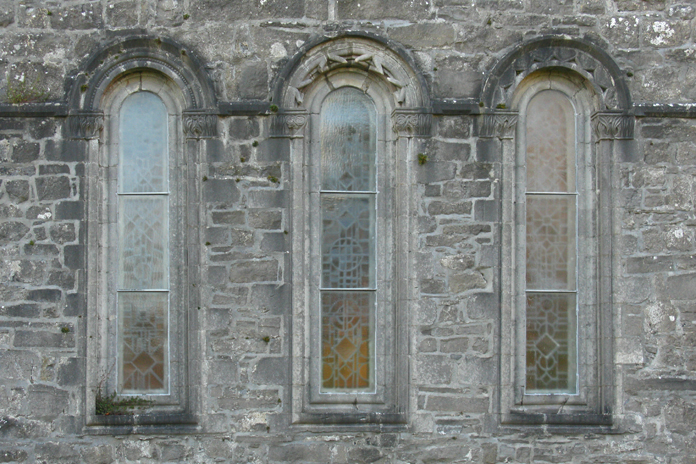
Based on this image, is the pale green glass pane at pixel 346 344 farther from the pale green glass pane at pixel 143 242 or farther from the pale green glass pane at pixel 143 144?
the pale green glass pane at pixel 143 144

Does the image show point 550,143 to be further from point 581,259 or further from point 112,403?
point 112,403

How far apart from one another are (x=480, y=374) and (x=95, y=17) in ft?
16.5

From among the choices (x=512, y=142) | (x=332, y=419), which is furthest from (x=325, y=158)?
(x=332, y=419)

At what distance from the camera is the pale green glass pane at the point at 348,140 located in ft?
21.6

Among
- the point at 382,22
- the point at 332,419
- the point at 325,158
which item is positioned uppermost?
the point at 382,22

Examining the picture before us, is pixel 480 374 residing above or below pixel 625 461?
above

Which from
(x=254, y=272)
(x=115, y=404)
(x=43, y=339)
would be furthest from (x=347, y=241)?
(x=43, y=339)

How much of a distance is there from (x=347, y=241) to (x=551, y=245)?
2.03 metres

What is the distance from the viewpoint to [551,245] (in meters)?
6.63

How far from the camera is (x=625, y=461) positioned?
6.35m

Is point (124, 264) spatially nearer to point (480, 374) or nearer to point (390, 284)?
point (390, 284)

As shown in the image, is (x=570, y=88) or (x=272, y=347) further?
(x=570, y=88)

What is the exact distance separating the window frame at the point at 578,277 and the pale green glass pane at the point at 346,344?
1290mm

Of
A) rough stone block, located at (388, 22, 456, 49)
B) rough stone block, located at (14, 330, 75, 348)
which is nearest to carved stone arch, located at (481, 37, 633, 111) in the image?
rough stone block, located at (388, 22, 456, 49)
